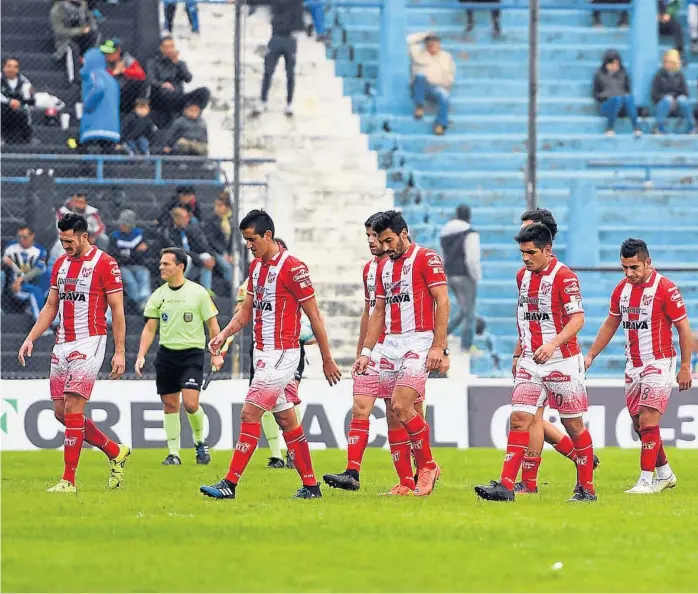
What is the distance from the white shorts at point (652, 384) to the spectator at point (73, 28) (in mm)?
12315

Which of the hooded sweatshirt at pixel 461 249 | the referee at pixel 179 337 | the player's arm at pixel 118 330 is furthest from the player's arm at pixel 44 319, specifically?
the hooded sweatshirt at pixel 461 249

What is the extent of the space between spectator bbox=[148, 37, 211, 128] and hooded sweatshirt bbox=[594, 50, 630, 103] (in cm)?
670

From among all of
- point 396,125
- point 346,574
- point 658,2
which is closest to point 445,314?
point 346,574

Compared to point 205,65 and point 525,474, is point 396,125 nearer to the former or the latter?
point 205,65

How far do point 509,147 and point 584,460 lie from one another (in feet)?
44.0

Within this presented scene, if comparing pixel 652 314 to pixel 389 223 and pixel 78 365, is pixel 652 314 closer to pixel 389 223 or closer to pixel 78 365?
pixel 389 223

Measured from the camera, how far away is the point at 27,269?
1970 centimetres

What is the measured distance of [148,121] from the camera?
2225 cm

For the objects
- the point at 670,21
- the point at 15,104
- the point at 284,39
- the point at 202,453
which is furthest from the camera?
the point at 670,21

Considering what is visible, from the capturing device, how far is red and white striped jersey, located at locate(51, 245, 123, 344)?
504 inches

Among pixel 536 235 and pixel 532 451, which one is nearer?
pixel 536 235

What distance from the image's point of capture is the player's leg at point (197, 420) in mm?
16484

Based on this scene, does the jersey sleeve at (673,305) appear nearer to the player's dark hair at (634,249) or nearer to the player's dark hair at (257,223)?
the player's dark hair at (634,249)

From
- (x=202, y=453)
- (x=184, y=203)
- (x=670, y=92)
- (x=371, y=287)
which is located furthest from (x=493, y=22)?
(x=371, y=287)
